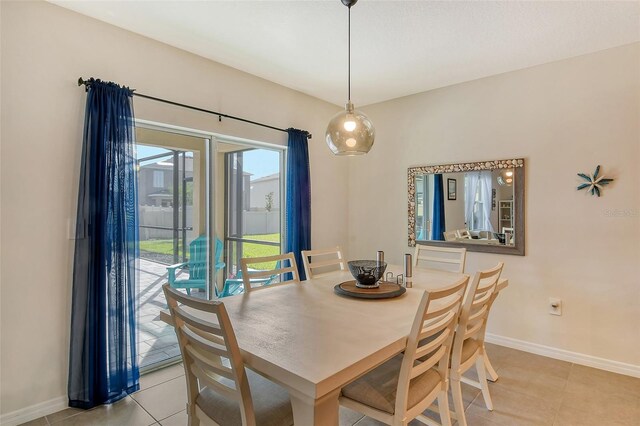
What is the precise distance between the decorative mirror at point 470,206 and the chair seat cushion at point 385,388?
212 centimetres

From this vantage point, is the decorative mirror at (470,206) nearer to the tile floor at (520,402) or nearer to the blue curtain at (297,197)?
the tile floor at (520,402)

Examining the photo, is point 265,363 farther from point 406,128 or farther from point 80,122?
point 406,128

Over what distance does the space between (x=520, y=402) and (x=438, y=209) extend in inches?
78.4

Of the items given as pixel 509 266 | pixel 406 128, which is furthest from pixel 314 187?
pixel 509 266

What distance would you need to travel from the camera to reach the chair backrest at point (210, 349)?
4.08 feet

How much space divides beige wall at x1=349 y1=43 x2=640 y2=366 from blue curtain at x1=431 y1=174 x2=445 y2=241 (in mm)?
232

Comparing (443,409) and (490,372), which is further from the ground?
(443,409)

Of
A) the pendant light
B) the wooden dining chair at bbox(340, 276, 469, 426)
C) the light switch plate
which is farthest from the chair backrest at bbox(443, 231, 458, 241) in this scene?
the wooden dining chair at bbox(340, 276, 469, 426)

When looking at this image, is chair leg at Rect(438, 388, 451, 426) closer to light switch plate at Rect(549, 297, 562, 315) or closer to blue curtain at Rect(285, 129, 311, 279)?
light switch plate at Rect(549, 297, 562, 315)

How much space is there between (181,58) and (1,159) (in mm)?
1495

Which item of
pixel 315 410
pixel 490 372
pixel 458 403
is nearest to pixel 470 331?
pixel 458 403

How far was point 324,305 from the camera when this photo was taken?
193 cm

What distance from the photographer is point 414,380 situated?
162cm

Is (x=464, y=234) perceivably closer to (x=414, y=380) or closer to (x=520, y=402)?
(x=520, y=402)
